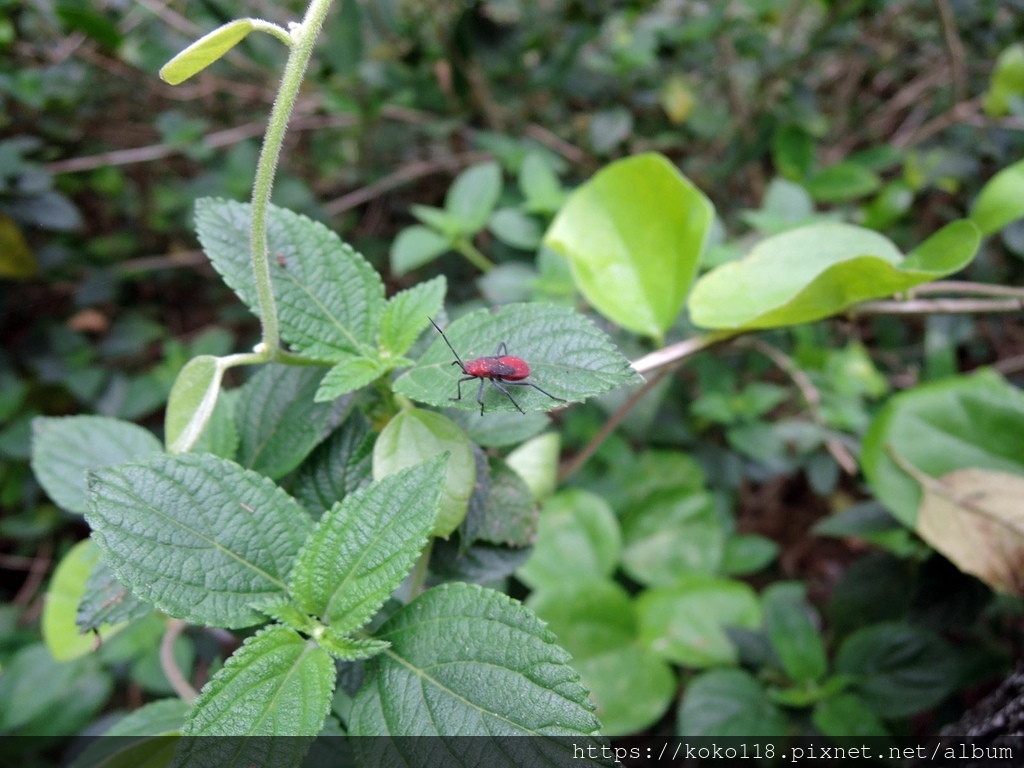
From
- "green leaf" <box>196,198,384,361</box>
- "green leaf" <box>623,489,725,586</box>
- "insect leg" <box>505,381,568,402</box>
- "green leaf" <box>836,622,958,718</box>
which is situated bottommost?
"green leaf" <box>623,489,725,586</box>

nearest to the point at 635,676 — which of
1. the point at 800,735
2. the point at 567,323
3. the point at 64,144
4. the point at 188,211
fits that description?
the point at 800,735

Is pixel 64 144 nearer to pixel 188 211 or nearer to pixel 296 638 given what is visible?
pixel 188 211

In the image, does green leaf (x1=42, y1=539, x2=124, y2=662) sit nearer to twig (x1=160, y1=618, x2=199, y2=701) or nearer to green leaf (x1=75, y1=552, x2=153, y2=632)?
twig (x1=160, y1=618, x2=199, y2=701)

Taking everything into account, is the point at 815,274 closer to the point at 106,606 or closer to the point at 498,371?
the point at 498,371

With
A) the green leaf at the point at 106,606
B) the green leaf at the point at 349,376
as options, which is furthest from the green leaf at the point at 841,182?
the green leaf at the point at 106,606

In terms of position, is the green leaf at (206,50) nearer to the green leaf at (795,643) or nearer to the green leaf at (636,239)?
the green leaf at (636,239)

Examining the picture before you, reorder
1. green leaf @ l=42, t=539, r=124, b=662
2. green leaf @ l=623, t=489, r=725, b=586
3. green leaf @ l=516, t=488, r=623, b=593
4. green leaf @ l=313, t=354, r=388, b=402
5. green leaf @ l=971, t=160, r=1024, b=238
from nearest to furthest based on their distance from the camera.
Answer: green leaf @ l=313, t=354, r=388, b=402
green leaf @ l=42, t=539, r=124, b=662
green leaf @ l=971, t=160, r=1024, b=238
green leaf @ l=516, t=488, r=623, b=593
green leaf @ l=623, t=489, r=725, b=586

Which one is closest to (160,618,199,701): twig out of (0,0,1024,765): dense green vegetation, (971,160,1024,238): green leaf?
(0,0,1024,765): dense green vegetation

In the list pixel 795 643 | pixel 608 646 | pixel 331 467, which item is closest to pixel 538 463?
pixel 331 467
